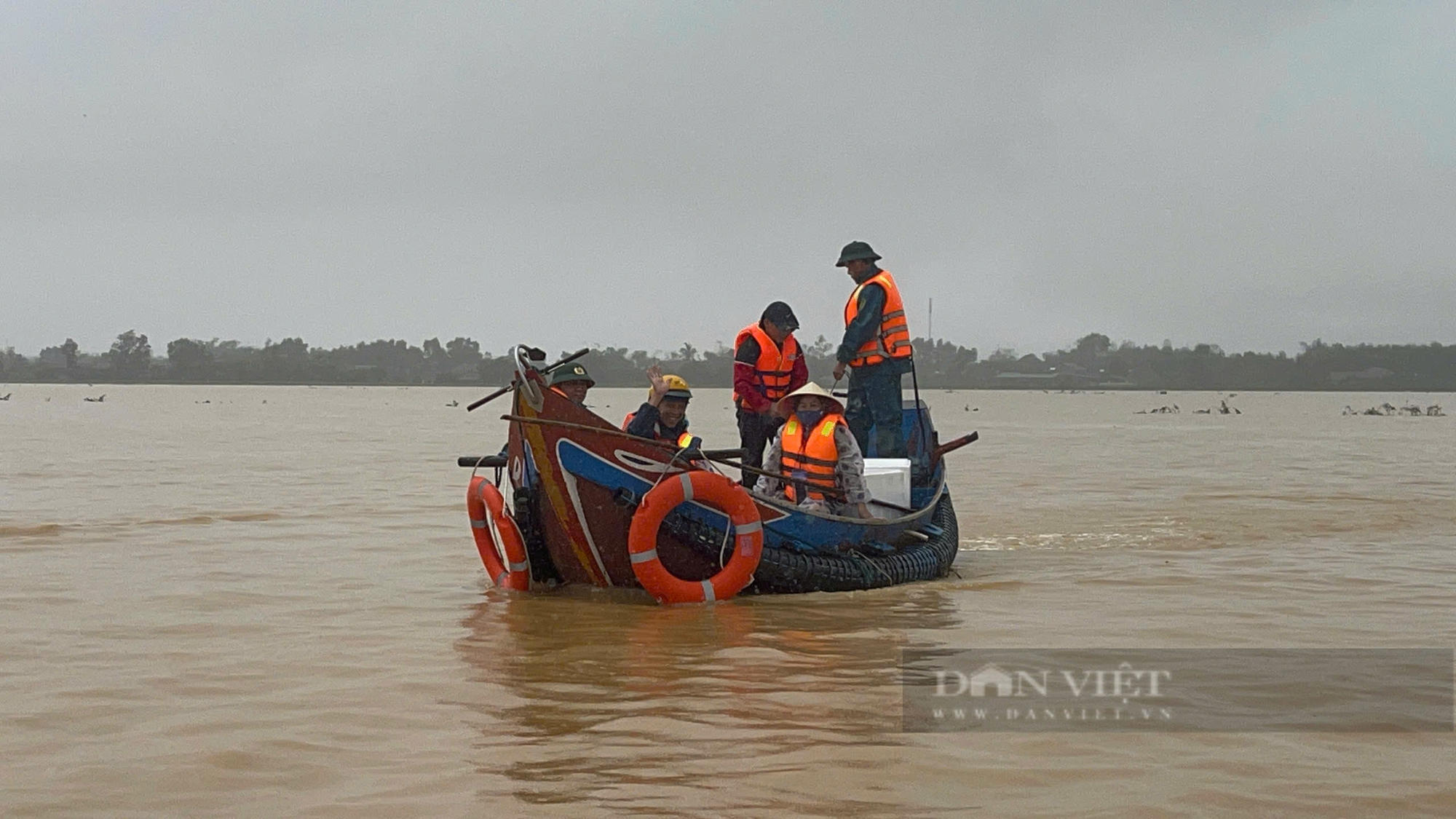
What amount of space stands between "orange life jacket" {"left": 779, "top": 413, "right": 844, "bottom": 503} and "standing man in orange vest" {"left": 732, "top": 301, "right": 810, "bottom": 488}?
679 millimetres

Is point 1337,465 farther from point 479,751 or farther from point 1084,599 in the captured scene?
point 479,751

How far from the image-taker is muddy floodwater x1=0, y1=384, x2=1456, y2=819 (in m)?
5.39

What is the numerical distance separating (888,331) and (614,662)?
4.52m

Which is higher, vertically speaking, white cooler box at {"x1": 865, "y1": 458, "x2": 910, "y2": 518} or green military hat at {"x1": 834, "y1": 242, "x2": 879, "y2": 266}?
green military hat at {"x1": 834, "y1": 242, "x2": 879, "y2": 266}

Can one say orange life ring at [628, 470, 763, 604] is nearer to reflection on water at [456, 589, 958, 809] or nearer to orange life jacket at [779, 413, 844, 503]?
reflection on water at [456, 589, 958, 809]

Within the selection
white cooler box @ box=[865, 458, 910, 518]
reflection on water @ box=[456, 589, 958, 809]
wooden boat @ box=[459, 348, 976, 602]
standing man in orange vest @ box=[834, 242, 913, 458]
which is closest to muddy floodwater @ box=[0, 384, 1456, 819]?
reflection on water @ box=[456, 589, 958, 809]

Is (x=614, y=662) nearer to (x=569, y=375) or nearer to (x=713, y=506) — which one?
(x=713, y=506)

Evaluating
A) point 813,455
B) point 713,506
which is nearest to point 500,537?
point 713,506

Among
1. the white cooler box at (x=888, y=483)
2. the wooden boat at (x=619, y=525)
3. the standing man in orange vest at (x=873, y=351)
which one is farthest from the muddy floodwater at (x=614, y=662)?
the standing man in orange vest at (x=873, y=351)

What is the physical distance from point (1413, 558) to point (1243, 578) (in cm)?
227

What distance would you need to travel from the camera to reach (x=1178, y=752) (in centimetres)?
584

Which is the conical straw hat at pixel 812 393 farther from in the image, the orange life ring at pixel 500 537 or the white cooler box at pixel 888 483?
the orange life ring at pixel 500 537

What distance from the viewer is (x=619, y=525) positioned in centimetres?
940

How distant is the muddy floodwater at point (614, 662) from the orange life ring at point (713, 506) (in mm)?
149
